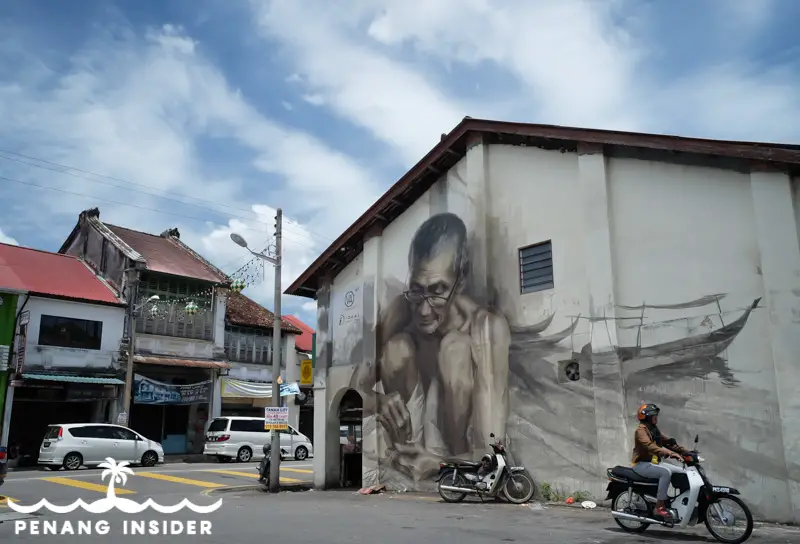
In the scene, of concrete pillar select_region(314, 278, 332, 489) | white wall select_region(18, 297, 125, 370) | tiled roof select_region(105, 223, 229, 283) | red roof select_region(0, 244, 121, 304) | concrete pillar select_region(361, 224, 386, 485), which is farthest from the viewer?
tiled roof select_region(105, 223, 229, 283)

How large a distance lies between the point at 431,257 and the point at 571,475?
19.5 feet

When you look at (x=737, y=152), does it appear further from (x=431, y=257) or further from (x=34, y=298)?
(x=34, y=298)

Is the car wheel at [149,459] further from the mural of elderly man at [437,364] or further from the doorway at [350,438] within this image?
the mural of elderly man at [437,364]

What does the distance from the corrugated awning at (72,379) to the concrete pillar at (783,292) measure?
25286 millimetres

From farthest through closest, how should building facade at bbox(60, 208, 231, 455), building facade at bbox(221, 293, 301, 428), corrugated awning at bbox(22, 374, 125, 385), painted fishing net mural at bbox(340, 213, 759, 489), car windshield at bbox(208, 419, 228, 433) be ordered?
building facade at bbox(221, 293, 301, 428) → building facade at bbox(60, 208, 231, 455) → car windshield at bbox(208, 419, 228, 433) → corrugated awning at bbox(22, 374, 125, 385) → painted fishing net mural at bbox(340, 213, 759, 489)

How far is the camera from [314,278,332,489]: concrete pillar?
17.9 metres

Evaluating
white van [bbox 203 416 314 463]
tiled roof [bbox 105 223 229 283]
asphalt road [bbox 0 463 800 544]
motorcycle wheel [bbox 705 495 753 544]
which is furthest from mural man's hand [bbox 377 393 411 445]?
tiled roof [bbox 105 223 229 283]

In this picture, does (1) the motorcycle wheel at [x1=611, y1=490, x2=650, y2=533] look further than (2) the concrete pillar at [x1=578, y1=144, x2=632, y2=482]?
No

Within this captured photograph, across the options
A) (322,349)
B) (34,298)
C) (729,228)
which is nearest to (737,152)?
(729,228)

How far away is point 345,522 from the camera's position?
10.7 meters

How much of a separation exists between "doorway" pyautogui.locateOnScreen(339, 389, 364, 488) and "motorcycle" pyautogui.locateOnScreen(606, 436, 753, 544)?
961 centimetres

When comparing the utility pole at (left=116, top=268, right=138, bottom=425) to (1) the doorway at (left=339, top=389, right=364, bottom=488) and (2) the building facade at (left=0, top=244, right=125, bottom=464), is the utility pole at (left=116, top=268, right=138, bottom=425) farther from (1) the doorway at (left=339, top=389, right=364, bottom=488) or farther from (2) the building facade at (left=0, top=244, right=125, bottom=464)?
(1) the doorway at (left=339, top=389, right=364, bottom=488)

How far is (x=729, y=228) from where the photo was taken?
11547 mm

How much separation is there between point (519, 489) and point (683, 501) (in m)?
4.90
